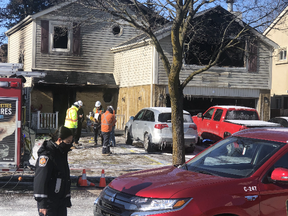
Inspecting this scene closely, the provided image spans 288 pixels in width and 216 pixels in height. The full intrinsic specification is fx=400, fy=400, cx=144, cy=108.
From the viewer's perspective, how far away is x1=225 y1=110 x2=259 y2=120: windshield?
53.3 feet

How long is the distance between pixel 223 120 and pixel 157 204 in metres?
12.0

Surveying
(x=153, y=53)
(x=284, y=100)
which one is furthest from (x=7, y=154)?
(x=284, y=100)

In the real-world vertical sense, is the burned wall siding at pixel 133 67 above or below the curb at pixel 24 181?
above

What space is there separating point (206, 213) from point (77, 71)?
2028 centimetres

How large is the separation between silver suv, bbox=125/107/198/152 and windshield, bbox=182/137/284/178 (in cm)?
865

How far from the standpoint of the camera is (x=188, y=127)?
14.9m

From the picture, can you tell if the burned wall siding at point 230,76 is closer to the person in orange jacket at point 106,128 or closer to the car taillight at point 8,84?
the person in orange jacket at point 106,128

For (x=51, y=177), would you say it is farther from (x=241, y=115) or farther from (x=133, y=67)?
(x=133, y=67)

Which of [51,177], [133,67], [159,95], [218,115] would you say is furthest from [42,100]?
[51,177]

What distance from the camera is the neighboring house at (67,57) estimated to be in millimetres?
22516

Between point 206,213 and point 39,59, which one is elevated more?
point 39,59

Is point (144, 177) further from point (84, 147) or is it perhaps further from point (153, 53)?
point (153, 53)

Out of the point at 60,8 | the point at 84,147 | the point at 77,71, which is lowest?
the point at 84,147

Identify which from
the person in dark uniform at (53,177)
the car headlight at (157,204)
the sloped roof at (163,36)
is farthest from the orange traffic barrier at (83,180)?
the sloped roof at (163,36)
